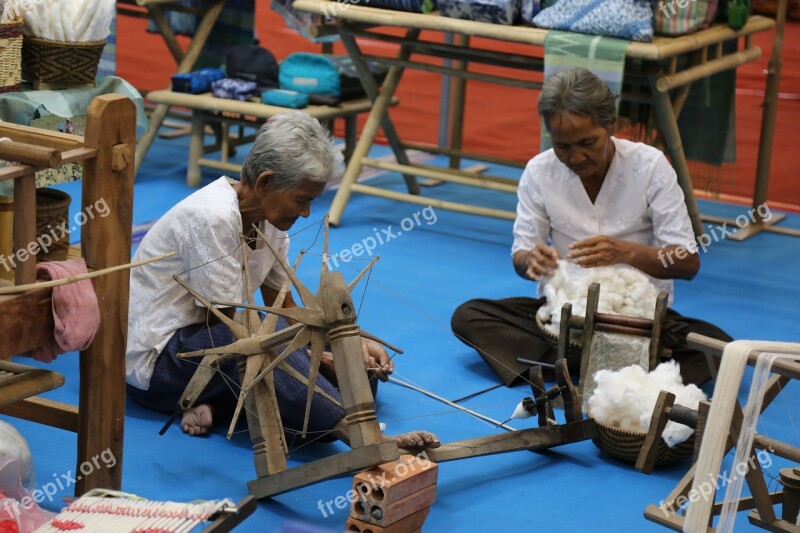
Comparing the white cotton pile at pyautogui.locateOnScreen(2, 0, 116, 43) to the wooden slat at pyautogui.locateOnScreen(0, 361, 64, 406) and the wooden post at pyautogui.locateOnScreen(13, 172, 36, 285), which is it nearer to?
the wooden post at pyautogui.locateOnScreen(13, 172, 36, 285)

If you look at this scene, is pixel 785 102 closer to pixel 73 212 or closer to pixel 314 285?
pixel 314 285

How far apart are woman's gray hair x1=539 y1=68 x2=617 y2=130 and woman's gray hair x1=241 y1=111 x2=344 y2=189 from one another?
83 cm

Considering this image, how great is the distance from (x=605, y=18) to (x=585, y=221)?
1.16m

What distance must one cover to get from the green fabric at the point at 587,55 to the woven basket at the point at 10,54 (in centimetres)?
198

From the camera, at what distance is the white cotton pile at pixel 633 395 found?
3092mm

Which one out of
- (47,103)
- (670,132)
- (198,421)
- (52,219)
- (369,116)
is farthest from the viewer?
(369,116)

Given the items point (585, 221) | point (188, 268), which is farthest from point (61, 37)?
point (585, 221)

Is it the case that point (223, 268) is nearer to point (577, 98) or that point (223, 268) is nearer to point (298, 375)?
point (298, 375)

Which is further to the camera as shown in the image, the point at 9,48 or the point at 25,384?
the point at 9,48

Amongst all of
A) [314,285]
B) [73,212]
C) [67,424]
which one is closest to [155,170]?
[73,212]

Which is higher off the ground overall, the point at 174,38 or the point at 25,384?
the point at 174,38

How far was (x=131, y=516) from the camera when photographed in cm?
214

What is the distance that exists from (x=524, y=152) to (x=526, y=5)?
2211 millimetres

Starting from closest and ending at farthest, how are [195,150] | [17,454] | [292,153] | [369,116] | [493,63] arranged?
[17,454]
[292,153]
[493,63]
[369,116]
[195,150]
